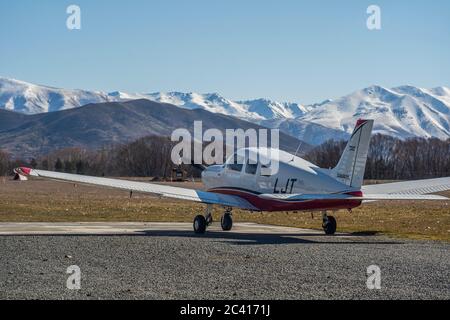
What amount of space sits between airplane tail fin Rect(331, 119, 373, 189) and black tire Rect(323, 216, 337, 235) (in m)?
2.65

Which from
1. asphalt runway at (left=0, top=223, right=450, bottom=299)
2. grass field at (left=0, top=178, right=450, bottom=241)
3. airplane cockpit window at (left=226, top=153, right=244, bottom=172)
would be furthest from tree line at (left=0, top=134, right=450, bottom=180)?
asphalt runway at (left=0, top=223, right=450, bottom=299)

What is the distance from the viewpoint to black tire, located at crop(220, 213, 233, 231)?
27.5 metres

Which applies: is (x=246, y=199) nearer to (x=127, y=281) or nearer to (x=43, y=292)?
(x=127, y=281)

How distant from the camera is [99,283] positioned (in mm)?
13484

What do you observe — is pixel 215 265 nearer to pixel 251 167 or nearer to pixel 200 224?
pixel 200 224

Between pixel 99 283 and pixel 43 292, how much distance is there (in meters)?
1.33

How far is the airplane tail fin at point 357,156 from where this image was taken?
77.5 ft

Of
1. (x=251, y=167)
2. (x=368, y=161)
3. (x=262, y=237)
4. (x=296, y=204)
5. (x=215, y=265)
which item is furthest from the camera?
(x=368, y=161)

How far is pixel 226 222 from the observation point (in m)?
27.6

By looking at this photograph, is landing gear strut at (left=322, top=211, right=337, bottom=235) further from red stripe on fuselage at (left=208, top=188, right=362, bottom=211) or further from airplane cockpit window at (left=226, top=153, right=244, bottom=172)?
airplane cockpit window at (left=226, top=153, right=244, bottom=172)

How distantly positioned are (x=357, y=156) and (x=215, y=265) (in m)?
8.96

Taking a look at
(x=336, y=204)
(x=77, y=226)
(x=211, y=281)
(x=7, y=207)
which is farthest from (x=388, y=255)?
(x=7, y=207)

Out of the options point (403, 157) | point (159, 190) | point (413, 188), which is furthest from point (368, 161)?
point (159, 190)

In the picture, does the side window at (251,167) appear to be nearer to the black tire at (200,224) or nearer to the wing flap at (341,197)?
the wing flap at (341,197)
